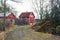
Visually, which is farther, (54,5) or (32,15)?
(32,15)

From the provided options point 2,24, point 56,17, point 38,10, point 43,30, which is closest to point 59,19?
point 56,17

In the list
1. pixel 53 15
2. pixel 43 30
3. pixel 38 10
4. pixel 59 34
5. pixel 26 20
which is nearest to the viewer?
pixel 59 34

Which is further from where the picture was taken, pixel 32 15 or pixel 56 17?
pixel 32 15

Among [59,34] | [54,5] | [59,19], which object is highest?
[54,5]

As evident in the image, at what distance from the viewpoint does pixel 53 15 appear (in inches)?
1235

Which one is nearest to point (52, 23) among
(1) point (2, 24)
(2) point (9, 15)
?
(1) point (2, 24)

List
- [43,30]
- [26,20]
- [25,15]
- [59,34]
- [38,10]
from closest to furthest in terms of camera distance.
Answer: [59,34], [43,30], [38,10], [26,20], [25,15]

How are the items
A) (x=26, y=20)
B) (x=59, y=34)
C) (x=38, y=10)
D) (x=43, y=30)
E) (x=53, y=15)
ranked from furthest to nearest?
1. (x=26, y=20)
2. (x=38, y=10)
3. (x=53, y=15)
4. (x=43, y=30)
5. (x=59, y=34)

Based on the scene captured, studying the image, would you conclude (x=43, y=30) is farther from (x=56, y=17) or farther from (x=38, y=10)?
(x=38, y=10)

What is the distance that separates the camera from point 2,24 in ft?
79.4

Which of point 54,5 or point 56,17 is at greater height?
point 54,5

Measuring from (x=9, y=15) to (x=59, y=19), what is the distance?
21.8 meters

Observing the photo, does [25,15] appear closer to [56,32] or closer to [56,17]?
[56,17]

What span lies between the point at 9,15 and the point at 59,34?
26.5 meters
